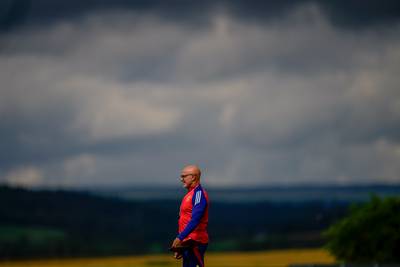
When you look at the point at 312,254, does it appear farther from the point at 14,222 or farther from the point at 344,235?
the point at 14,222

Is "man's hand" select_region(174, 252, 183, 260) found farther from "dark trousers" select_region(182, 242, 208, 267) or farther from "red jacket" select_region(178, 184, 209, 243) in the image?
"red jacket" select_region(178, 184, 209, 243)

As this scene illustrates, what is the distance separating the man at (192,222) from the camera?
76.8ft

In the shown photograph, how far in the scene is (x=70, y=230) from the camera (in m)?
194

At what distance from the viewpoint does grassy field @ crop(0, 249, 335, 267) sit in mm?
135125

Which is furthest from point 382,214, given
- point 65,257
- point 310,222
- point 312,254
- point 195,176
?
point 310,222

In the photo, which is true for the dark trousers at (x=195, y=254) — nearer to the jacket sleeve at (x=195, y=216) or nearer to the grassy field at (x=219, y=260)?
the jacket sleeve at (x=195, y=216)

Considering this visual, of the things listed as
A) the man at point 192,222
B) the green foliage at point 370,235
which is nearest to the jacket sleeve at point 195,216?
the man at point 192,222

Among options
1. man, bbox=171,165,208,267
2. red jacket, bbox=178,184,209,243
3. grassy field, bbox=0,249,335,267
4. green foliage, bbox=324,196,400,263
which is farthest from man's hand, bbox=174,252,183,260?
grassy field, bbox=0,249,335,267

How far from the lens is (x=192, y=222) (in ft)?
77.3


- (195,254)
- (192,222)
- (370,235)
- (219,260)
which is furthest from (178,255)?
(219,260)

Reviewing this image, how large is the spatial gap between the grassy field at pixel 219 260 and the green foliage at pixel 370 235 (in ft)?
75.2

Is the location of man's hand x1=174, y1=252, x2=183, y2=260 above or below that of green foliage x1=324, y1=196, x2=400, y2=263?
below

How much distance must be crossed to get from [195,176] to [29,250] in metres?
134

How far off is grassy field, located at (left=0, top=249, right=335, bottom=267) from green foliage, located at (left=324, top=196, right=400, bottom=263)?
75.2ft
